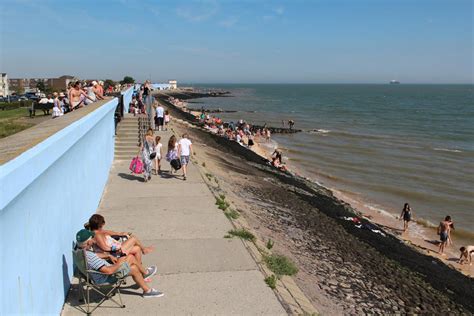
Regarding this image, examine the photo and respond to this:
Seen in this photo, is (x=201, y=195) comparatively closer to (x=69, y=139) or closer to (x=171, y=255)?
(x=171, y=255)

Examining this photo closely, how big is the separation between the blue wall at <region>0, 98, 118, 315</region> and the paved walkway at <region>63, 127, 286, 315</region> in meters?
0.69

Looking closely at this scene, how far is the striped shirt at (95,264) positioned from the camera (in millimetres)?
4984

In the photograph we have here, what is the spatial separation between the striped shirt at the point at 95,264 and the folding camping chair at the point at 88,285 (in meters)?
0.04

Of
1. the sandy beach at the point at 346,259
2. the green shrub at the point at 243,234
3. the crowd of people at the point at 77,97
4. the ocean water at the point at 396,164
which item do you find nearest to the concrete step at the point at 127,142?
the crowd of people at the point at 77,97

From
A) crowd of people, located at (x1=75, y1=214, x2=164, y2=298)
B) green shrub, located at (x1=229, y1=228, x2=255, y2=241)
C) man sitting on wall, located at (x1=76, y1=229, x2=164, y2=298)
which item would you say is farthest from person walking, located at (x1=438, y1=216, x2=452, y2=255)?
man sitting on wall, located at (x1=76, y1=229, x2=164, y2=298)

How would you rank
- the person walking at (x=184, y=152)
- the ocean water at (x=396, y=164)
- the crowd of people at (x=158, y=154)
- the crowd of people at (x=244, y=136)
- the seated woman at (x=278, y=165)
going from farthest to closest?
the crowd of people at (x=244, y=136)
the seated woman at (x=278, y=165)
the ocean water at (x=396, y=164)
the person walking at (x=184, y=152)
the crowd of people at (x=158, y=154)

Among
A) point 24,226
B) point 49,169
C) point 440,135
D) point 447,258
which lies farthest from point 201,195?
point 440,135

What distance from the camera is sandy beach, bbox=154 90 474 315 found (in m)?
7.11

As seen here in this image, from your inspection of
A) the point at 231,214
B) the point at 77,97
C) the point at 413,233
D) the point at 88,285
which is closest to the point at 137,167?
the point at 77,97

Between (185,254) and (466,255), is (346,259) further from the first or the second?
(466,255)

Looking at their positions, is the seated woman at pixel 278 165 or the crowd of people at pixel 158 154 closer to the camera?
the crowd of people at pixel 158 154

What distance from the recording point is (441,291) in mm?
9062

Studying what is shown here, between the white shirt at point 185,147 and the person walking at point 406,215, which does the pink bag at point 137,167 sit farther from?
the person walking at point 406,215

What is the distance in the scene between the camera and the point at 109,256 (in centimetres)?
531
